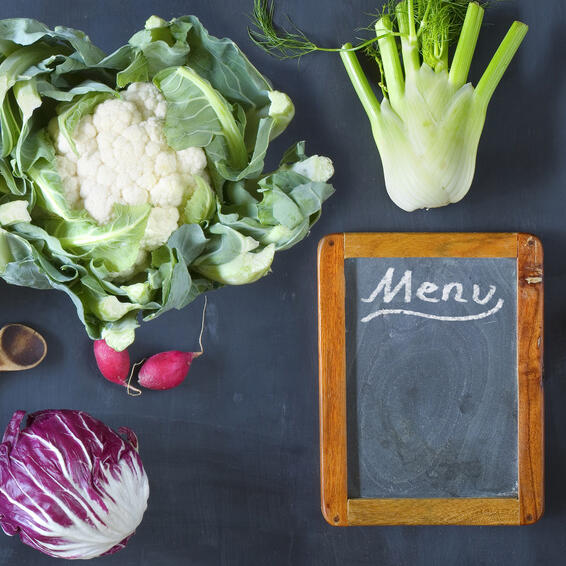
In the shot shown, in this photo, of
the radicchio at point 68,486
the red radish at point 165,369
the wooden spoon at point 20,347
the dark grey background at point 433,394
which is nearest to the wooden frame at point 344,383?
the dark grey background at point 433,394

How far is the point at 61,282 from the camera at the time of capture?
942mm

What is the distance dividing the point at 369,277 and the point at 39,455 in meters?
0.58

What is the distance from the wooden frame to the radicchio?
0.33m

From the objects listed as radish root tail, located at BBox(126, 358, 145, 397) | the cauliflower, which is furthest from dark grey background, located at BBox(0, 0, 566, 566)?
the cauliflower

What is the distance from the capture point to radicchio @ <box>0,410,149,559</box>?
3.29 feet

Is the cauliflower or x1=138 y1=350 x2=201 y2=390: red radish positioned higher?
the cauliflower

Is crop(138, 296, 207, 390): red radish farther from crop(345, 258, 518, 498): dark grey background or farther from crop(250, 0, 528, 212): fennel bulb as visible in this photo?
crop(250, 0, 528, 212): fennel bulb

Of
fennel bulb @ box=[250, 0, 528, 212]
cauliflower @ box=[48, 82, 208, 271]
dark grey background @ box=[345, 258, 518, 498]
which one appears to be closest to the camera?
cauliflower @ box=[48, 82, 208, 271]

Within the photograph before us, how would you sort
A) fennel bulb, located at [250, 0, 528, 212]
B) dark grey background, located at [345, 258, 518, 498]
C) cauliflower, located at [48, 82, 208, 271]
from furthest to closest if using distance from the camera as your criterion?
1. dark grey background, located at [345, 258, 518, 498]
2. fennel bulb, located at [250, 0, 528, 212]
3. cauliflower, located at [48, 82, 208, 271]

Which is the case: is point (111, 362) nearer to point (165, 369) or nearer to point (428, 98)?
point (165, 369)

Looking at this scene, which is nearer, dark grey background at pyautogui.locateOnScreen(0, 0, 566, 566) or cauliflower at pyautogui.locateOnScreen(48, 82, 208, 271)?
cauliflower at pyautogui.locateOnScreen(48, 82, 208, 271)

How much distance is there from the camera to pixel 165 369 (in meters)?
1.11

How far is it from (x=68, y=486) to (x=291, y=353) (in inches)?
16.0

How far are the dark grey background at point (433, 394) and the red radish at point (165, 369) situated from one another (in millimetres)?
273
